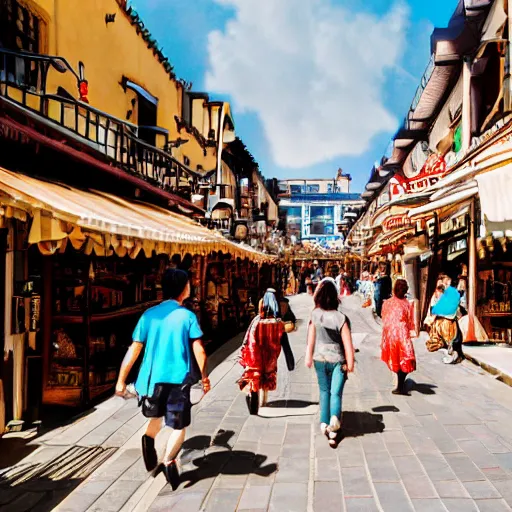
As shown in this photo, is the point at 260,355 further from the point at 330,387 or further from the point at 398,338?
the point at 398,338

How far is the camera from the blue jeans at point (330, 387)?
5.30 m

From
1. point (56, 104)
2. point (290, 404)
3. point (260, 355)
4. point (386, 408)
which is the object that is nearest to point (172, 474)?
point (260, 355)

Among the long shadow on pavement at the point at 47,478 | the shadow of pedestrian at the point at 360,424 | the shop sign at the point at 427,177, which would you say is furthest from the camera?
the shop sign at the point at 427,177

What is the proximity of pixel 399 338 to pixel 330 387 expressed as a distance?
2.22 m

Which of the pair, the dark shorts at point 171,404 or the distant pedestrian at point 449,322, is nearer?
the dark shorts at point 171,404

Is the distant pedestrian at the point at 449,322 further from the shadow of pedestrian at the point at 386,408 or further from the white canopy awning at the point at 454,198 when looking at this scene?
the shadow of pedestrian at the point at 386,408

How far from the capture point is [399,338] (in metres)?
7.18

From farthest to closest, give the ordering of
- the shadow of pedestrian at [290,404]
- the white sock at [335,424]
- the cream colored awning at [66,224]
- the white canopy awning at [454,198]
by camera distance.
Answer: the white canopy awning at [454,198], the shadow of pedestrian at [290,404], the white sock at [335,424], the cream colored awning at [66,224]

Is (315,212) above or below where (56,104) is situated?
above

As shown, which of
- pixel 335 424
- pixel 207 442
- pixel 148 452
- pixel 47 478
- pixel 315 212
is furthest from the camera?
pixel 315 212

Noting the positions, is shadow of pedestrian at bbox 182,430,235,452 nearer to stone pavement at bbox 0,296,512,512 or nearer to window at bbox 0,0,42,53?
stone pavement at bbox 0,296,512,512

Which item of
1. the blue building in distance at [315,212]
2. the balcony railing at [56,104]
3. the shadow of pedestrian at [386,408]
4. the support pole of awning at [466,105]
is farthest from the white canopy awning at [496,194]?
the blue building in distance at [315,212]

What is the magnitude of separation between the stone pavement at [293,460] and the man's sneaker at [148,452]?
0.12 m

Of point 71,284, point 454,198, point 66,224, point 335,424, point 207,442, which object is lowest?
point 207,442
